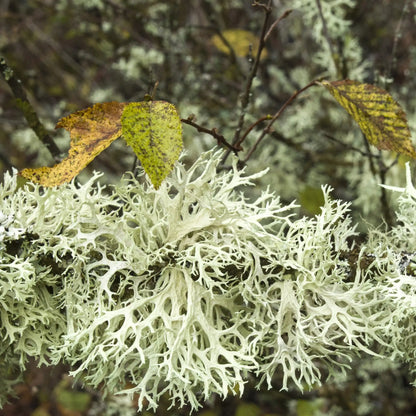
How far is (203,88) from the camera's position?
6.10 ft

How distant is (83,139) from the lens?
69 cm

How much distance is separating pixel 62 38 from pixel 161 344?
2.45 metres

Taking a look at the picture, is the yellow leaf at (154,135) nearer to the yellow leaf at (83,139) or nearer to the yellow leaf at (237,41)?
the yellow leaf at (83,139)

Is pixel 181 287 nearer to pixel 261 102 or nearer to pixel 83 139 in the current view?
pixel 83 139

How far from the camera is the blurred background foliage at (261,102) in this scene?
1.71 m

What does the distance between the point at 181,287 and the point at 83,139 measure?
0.85ft

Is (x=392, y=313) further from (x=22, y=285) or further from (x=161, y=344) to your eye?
(x=22, y=285)

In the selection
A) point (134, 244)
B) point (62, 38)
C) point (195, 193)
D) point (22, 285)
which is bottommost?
point (22, 285)

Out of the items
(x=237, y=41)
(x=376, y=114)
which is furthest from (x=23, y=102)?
(x=237, y=41)

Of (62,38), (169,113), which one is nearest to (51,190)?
(169,113)

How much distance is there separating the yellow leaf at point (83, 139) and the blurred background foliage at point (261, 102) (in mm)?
865

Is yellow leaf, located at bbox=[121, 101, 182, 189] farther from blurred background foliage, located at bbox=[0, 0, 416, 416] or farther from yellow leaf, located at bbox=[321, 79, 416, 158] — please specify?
blurred background foliage, located at bbox=[0, 0, 416, 416]

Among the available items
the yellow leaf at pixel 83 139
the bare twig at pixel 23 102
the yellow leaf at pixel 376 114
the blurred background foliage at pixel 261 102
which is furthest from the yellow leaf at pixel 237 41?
the yellow leaf at pixel 83 139

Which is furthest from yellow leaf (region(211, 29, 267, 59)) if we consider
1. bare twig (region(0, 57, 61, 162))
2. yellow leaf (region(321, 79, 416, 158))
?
yellow leaf (region(321, 79, 416, 158))
